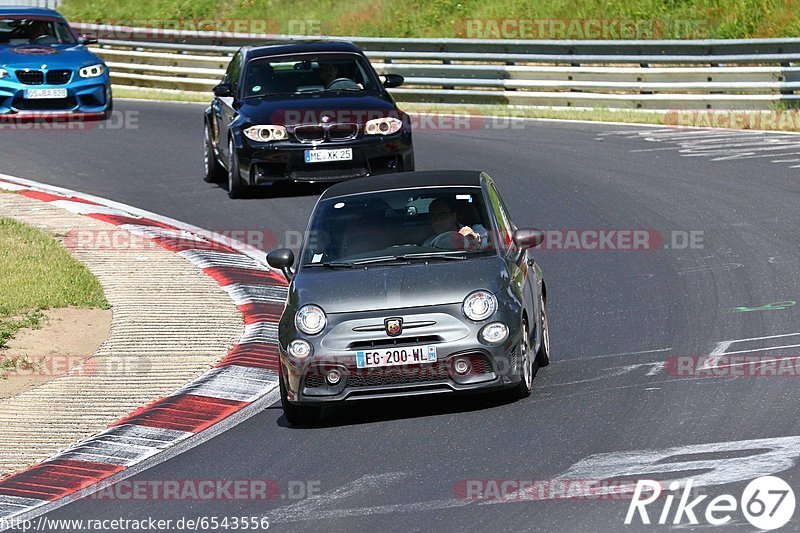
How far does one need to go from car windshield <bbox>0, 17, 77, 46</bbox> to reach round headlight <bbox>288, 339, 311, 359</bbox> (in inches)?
653

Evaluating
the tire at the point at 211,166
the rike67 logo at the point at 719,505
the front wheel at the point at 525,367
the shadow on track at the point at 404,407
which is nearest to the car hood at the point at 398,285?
the front wheel at the point at 525,367

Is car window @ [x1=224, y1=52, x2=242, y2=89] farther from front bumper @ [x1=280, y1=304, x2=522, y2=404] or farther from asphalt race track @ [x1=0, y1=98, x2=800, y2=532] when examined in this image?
front bumper @ [x1=280, y1=304, x2=522, y2=404]

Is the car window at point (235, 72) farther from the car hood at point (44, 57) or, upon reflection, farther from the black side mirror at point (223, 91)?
the car hood at point (44, 57)

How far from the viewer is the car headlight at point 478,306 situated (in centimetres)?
898

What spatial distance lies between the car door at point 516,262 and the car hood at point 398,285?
0.59ft

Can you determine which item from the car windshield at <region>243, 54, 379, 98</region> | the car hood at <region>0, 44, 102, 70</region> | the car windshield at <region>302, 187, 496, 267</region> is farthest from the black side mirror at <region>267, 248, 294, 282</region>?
the car hood at <region>0, 44, 102, 70</region>

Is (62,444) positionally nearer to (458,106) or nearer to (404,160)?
(404,160)

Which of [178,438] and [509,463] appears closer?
[509,463]

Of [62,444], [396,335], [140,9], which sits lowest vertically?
[140,9]

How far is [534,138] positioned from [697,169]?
391 cm

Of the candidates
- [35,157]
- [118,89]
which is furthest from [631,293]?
[118,89]

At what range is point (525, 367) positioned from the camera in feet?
30.2

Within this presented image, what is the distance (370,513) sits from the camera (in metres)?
7.17

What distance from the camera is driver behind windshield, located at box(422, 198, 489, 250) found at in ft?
32.2
